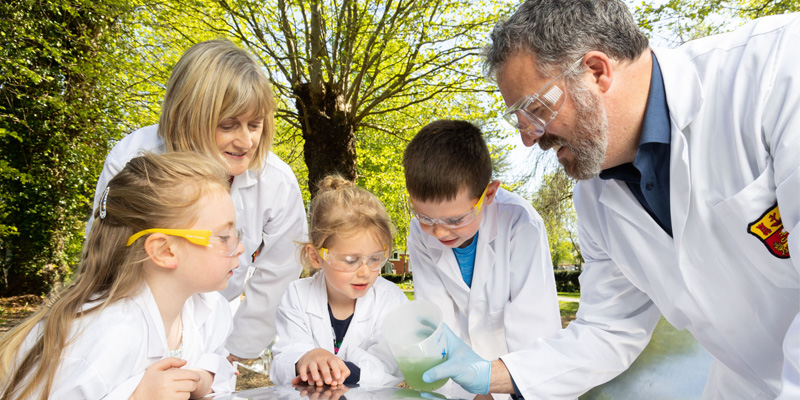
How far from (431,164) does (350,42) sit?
6.59m

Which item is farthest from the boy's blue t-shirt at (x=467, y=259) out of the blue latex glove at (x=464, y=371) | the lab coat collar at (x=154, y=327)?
the lab coat collar at (x=154, y=327)

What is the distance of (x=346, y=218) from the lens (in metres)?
2.77

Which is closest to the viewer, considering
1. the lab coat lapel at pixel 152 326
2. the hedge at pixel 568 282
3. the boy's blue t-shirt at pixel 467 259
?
the lab coat lapel at pixel 152 326

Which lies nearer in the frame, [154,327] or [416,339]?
[154,327]

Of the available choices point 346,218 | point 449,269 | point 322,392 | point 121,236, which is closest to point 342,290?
point 346,218

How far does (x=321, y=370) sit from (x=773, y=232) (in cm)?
159

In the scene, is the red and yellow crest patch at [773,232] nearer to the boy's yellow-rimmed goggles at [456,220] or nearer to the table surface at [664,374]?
the boy's yellow-rimmed goggles at [456,220]

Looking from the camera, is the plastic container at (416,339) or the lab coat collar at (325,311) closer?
the plastic container at (416,339)

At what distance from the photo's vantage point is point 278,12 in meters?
9.16

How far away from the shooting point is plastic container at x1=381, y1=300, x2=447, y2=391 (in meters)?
1.94

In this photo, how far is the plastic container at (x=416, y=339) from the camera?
6.35 ft

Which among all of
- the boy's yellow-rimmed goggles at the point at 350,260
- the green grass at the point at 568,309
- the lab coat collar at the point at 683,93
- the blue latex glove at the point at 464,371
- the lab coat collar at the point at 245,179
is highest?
the lab coat collar at the point at 683,93

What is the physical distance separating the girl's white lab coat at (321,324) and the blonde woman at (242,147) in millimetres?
538

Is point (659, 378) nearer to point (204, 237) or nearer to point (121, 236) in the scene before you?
point (204, 237)
